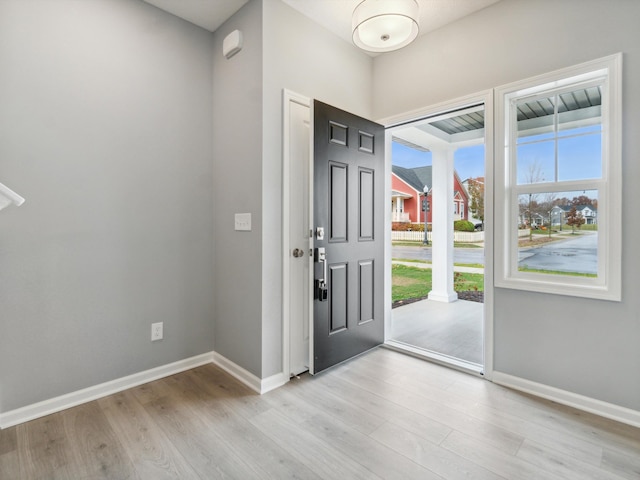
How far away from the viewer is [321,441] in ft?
5.63

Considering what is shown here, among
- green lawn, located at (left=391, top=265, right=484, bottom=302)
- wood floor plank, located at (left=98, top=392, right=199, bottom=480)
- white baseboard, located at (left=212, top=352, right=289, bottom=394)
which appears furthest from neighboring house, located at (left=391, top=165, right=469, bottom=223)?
wood floor plank, located at (left=98, top=392, right=199, bottom=480)

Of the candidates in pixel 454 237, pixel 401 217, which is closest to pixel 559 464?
pixel 454 237

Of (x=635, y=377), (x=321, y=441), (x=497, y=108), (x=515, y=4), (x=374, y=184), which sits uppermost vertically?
(x=515, y=4)

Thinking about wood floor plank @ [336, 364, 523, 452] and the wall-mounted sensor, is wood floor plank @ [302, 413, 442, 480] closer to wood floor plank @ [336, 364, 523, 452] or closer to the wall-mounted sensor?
wood floor plank @ [336, 364, 523, 452]

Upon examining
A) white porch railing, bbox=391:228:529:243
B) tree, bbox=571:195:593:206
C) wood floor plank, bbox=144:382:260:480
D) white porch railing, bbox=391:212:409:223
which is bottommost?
wood floor plank, bbox=144:382:260:480

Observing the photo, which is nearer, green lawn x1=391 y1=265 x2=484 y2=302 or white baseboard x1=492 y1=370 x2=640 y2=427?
white baseboard x1=492 y1=370 x2=640 y2=427

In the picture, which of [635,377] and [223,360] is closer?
[635,377]

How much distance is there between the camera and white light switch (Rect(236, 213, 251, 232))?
7.77 feet

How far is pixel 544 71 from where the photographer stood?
83.9 inches

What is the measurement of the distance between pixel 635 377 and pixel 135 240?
3.40 metres

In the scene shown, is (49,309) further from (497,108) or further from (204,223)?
(497,108)

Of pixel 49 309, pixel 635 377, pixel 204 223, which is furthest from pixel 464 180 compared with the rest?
pixel 49 309

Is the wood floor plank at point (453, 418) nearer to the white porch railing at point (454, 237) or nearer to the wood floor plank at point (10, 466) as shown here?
the wood floor plank at point (10, 466)

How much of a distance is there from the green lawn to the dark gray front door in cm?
275
